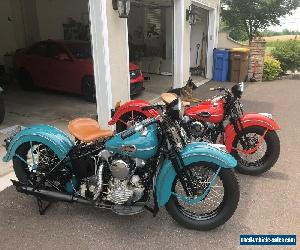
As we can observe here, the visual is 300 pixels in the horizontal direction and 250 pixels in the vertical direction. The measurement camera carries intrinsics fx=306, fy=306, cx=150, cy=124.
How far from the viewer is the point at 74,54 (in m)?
8.75

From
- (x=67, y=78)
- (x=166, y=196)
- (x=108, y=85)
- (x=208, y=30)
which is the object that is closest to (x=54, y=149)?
(x=166, y=196)

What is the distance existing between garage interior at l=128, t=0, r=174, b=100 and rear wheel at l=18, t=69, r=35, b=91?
15.4ft

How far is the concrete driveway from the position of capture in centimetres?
316

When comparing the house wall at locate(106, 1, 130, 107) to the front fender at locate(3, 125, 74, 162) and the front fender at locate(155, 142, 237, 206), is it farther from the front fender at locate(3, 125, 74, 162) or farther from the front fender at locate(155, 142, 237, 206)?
the front fender at locate(155, 142, 237, 206)

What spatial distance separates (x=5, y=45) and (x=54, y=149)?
9544 millimetres

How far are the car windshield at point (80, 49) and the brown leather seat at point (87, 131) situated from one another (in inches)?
214

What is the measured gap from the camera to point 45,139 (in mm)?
3514

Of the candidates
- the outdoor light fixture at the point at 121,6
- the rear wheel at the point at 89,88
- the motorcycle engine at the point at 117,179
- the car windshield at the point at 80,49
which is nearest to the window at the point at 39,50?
the car windshield at the point at 80,49

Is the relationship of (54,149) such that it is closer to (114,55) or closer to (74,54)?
(114,55)

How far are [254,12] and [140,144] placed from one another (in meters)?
20.3

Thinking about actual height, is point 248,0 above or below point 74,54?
above

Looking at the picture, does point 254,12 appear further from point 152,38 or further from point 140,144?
point 140,144

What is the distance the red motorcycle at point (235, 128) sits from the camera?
4266mm

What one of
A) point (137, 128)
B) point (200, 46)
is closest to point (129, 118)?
point (137, 128)
